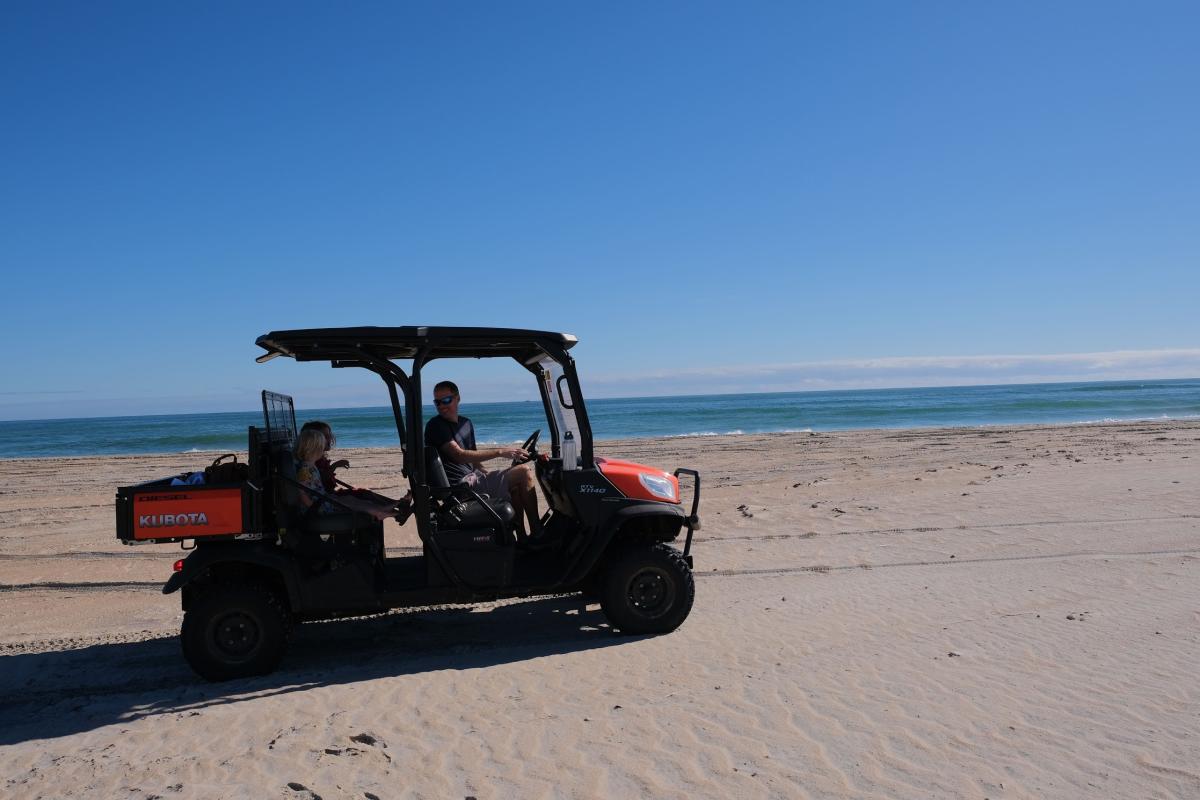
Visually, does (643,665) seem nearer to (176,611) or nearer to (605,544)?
(605,544)

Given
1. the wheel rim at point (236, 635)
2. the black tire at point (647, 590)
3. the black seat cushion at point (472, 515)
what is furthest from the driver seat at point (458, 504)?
the wheel rim at point (236, 635)

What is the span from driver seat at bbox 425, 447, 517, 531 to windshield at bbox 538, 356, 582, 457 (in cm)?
80

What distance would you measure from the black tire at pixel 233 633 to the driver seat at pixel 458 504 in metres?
1.24

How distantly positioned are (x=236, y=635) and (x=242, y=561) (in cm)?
47

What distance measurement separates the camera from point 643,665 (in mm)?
5199

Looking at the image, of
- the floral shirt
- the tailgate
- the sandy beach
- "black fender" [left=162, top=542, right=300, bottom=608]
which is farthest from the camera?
the floral shirt

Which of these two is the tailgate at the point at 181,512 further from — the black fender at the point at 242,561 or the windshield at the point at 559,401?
the windshield at the point at 559,401

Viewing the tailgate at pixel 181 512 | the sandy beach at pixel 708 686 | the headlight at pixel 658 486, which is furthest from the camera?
the headlight at pixel 658 486

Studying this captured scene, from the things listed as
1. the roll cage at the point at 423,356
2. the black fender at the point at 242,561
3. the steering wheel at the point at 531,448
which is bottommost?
the black fender at the point at 242,561

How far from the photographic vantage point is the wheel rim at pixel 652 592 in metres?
5.82

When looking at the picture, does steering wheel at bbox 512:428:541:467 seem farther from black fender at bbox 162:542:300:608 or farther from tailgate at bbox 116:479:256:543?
tailgate at bbox 116:479:256:543

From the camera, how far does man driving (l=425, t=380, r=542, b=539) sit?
5.95m

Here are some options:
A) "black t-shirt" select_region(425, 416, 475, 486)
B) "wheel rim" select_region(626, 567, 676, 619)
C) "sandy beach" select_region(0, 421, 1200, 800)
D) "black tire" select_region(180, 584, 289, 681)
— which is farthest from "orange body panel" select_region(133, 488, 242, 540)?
"wheel rim" select_region(626, 567, 676, 619)

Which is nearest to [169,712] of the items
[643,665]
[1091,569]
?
[643,665]
